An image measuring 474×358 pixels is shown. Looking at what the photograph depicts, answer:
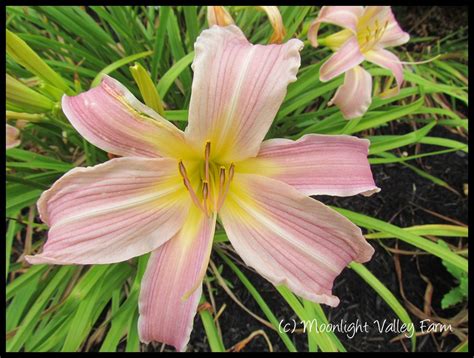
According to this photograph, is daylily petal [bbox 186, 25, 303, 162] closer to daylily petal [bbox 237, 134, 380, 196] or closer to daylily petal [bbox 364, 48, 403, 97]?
daylily petal [bbox 237, 134, 380, 196]

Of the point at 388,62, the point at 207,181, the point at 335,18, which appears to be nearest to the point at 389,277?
the point at 388,62

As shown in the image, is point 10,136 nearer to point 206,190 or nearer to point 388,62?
point 206,190

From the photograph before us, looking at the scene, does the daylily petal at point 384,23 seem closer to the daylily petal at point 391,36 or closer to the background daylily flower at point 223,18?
the daylily petal at point 391,36

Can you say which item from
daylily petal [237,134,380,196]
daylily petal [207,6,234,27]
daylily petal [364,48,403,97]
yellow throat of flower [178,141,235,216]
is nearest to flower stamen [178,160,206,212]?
yellow throat of flower [178,141,235,216]

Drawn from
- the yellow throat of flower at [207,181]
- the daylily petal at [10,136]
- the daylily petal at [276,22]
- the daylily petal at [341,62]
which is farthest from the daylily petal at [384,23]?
the daylily petal at [10,136]

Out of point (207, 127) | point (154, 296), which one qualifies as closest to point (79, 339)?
point (154, 296)

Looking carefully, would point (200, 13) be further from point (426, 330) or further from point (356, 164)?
point (426, 330)
